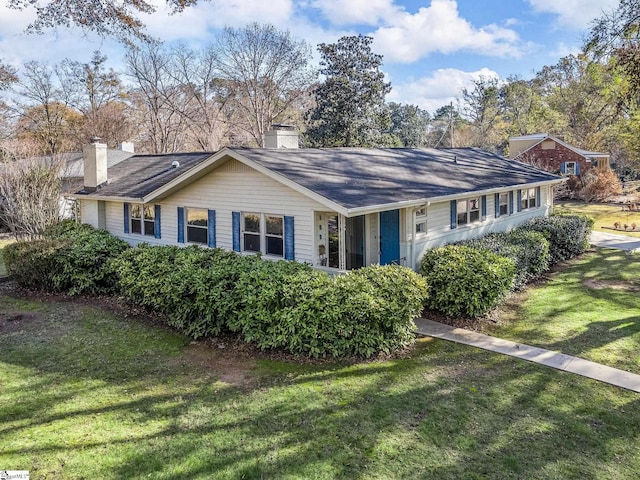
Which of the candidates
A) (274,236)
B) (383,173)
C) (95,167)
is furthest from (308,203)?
(95,167)

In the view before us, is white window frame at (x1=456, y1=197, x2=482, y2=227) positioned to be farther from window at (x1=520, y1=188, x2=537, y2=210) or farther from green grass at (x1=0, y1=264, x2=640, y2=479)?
green grass at (x1=0, y1=264, x2=640, y2=479)

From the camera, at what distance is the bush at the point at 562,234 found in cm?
1617

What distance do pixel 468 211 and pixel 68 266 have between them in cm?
1190

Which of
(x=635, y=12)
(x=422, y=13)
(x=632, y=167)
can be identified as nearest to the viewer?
(x=635, y=12)

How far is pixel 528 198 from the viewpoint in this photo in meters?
18.7

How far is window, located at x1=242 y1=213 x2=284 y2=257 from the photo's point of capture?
Result: 1141 centimetres

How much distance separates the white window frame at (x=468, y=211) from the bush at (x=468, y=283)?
3.38m

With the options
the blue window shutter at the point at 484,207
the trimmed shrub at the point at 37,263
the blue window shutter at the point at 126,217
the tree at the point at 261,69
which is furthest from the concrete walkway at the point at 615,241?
the tree at the point at 261,69

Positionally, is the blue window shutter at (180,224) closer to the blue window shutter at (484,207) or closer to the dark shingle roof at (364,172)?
the dark shingle roof at (364,172)

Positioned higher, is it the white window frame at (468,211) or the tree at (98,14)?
the tree at (98,14)

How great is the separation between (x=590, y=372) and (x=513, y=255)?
16.3ft

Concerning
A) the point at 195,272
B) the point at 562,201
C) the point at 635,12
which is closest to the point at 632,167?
the point at 562,201

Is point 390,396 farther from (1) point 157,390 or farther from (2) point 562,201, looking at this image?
(2) point 562,201

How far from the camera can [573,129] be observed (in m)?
49.0
